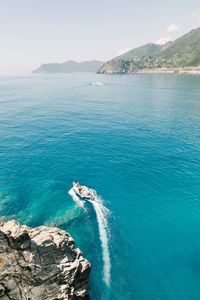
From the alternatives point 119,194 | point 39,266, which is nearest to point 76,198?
point 119,194

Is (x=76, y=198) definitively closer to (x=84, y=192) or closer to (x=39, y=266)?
(x=84, y=192)

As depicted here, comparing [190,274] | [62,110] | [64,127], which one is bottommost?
[190,274]

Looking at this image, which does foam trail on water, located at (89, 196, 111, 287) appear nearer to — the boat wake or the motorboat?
the boat wake

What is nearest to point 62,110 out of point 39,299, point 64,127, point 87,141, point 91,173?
point 64,127

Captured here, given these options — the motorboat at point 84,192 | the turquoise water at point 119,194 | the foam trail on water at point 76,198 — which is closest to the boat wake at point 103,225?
the foam trail on water at point 76,198

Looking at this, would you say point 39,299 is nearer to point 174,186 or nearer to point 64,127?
point 174,186

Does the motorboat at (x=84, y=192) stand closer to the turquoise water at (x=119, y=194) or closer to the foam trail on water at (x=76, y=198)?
the foam trail on water at (x=76, y=198)
